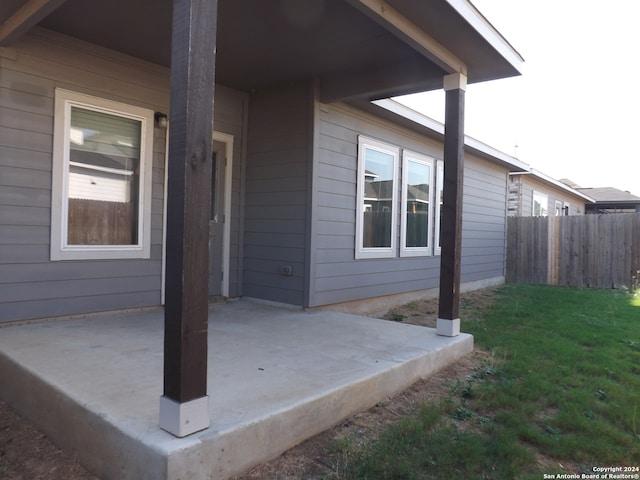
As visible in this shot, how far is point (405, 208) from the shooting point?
674 cm

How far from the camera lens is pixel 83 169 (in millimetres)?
4148

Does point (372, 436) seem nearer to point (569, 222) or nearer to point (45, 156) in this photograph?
point (45, 156)

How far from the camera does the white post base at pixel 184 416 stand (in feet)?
6.15

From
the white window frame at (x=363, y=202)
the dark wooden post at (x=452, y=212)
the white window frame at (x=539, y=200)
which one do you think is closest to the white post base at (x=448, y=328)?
the dark wooden post at (x=452, y=212)

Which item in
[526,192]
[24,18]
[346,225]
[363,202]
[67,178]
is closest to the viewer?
[24,18]

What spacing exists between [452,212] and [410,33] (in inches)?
61.0

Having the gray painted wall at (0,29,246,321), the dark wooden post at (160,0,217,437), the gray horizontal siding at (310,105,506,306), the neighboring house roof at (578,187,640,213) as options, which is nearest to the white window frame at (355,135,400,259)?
the gray horizontal siding at (310,105,506,306)

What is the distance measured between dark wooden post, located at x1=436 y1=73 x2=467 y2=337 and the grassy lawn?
21.5 inches

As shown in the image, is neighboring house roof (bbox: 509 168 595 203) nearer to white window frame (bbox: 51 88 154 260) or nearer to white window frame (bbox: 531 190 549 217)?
white window frame (bbox: 531 190 549 217)

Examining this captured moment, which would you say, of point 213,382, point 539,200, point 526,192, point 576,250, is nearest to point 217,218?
point 213,382

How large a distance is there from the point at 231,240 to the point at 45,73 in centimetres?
249

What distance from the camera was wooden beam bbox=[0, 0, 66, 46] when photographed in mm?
3012

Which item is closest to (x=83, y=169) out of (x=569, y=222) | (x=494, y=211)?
(x=494, y=211)

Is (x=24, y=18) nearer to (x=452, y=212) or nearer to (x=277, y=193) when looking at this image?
(x=277, y=193)
